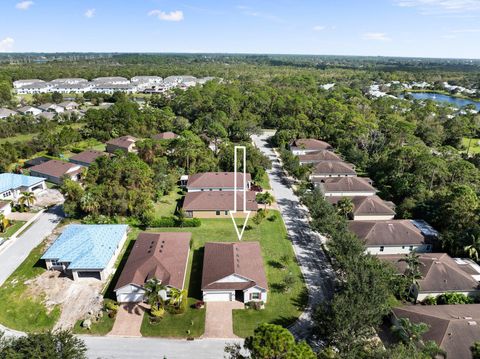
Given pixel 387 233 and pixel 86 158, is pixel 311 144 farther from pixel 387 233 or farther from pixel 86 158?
pixel 86 158

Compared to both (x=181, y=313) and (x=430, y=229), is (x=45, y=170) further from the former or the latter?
(x=430, y=229)

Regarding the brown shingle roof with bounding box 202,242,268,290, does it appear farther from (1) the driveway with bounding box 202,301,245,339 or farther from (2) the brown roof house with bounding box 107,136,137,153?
(2) the brown roof house with bounding box 107,136,137,153

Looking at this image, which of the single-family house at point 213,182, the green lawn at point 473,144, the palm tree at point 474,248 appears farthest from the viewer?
the green lawn at point 473,144

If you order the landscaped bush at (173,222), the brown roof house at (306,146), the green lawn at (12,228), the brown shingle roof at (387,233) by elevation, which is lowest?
the green lawn at (12,228)

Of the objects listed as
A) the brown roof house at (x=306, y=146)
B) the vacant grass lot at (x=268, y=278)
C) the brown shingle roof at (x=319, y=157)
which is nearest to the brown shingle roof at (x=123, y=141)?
the vacant grass lot at (x=268, y=278)

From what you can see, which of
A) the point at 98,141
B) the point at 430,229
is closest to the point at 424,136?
the point at 430,229

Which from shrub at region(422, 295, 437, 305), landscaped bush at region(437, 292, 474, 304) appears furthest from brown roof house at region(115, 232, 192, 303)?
landscaped bush at region(437, 292, 474, 304)

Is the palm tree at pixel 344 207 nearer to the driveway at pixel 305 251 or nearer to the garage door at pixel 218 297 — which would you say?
the driveway at pixel 305 251

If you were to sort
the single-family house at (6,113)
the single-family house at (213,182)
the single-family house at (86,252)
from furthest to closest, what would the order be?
the single-family house at (6,113), the single-family house at (213,182), the single-family house at (86,252)
